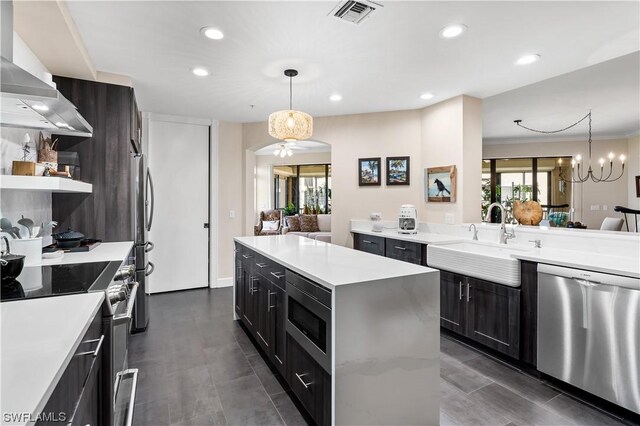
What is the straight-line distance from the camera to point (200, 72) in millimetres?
A: 3125

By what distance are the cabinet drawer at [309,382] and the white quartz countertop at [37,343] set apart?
106 centimetres

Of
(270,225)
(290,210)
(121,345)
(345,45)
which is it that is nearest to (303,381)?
(121,345)

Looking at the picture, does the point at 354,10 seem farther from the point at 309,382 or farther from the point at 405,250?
the point at 405,250

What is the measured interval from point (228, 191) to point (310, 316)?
12.2ft

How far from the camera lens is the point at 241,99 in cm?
398

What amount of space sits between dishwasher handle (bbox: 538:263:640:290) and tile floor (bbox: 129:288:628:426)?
31.6 inches

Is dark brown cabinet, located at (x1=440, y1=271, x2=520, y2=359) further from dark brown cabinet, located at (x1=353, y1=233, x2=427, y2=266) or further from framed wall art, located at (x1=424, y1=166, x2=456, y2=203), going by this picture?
framed wall art, located at (x1=424, y1=166, x2=456, y2=203)

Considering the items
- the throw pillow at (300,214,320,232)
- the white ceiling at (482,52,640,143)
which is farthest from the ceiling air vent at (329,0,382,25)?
the throw pillow at (300,214,320,232)

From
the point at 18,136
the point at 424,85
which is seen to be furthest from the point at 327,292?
the point at 424,85

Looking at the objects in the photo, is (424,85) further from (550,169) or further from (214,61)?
(550,169)

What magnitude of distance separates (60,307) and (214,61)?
2.43 metres

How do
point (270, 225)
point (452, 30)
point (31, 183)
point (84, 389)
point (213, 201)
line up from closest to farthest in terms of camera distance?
point (84, 389) < point (31, 183) < point (452, 30) < point (213, 201) < point (270, 225)

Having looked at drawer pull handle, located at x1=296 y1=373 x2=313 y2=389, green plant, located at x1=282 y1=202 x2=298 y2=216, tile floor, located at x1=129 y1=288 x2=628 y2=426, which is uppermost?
green plant, located at x1=282 y1=202 x2=298 y2=216

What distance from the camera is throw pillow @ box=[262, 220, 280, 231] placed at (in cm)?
851
